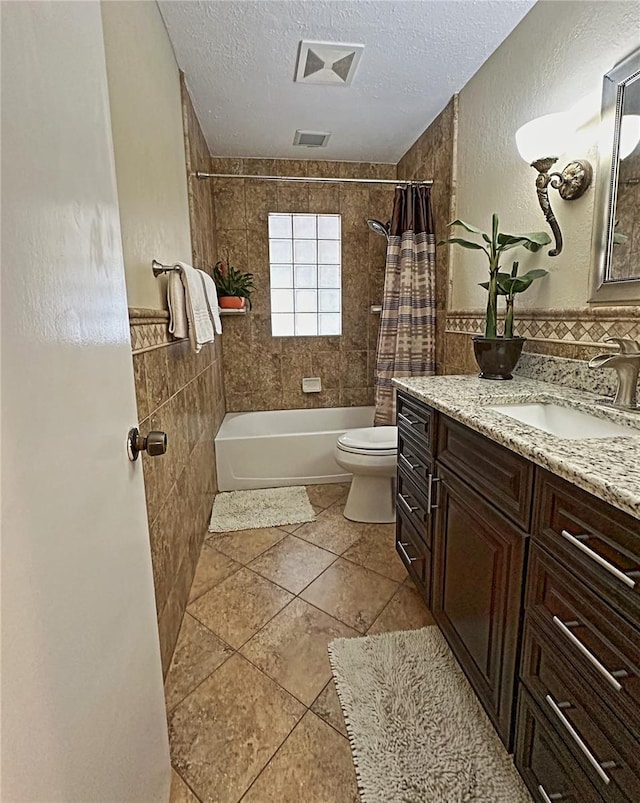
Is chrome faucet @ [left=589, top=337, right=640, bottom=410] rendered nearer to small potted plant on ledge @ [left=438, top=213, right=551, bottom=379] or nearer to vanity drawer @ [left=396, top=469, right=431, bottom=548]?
small potted plant on ledge @ [left=438, top=213, right=551, bottom=379]

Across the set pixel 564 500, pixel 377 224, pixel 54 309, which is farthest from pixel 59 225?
pixel 377 224

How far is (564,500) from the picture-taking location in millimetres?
847

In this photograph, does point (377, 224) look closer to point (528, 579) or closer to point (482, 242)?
point (482, 242)

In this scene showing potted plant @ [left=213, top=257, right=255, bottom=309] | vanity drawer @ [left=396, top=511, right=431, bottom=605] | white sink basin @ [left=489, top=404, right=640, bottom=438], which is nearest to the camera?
white sink basin @ [left=489, top=404, right=640, bottom=438]

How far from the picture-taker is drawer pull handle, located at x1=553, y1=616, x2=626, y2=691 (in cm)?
72

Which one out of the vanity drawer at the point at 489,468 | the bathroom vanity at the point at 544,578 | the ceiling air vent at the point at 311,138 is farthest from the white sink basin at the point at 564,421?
the ceiling air vent at the point at 311,138

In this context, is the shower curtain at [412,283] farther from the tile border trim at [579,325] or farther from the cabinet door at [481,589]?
the cabinet door at [481,589]

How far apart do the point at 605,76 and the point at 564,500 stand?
56.2 inches

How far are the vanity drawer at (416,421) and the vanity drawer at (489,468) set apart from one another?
70 millimetres

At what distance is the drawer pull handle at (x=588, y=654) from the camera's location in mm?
723

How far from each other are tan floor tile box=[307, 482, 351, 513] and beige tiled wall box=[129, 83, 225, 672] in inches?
26.3

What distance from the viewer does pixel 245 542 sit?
2.32 m

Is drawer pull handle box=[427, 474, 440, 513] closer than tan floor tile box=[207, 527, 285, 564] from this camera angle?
Yes

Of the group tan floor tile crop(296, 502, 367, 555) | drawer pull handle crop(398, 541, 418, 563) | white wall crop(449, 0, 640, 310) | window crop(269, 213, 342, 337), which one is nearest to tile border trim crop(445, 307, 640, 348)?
white wall crop(449, 0, 640, 310)
